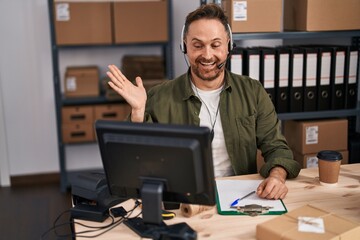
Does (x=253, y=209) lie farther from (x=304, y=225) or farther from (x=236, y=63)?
(x=236, y=63)

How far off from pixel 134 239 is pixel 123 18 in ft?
8.20

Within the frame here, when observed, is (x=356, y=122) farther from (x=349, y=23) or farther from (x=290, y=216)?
(x=290, y=216)

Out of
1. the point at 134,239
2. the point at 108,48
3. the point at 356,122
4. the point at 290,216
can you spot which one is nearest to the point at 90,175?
the point at 134,239

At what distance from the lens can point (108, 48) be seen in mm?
3895

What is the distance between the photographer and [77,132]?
373cm

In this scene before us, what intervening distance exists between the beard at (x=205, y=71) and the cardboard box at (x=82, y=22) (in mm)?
1741

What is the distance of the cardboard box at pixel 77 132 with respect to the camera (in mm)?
3701

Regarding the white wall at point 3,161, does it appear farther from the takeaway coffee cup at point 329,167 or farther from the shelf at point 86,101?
the takeaway coffee cup at point 329,167

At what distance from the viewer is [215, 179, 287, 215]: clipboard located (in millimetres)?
1469

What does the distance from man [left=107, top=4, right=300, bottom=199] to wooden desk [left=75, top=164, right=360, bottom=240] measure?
233 mm

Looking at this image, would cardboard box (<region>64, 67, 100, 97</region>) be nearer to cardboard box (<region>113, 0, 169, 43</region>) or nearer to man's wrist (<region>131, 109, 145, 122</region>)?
cardboard box (<region>113, 0, 169, 43</region>)

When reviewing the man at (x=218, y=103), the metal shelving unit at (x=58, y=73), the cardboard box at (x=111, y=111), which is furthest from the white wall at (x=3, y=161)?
the man at (x=218, y=103)

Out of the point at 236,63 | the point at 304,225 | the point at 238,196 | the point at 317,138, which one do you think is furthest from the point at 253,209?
the point at 317,138

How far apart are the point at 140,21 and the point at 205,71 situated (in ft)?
5.77
